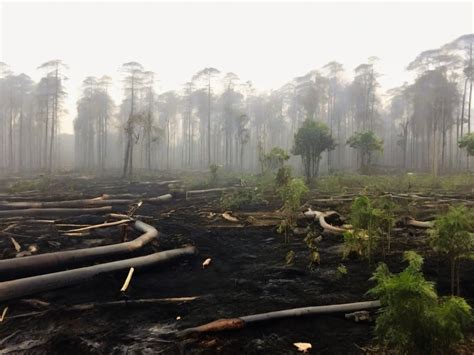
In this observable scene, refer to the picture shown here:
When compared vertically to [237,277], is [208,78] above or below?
above

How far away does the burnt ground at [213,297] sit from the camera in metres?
4.13

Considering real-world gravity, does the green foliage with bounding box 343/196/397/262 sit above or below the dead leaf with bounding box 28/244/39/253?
above

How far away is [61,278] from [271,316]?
3.76 metres

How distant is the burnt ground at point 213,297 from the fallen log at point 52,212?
2305mm

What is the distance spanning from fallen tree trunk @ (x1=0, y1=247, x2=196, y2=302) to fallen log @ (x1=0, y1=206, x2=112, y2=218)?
21.9 feet

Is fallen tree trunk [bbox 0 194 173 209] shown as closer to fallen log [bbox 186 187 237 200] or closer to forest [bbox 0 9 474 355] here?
forest [bbox 0 9 474 355]

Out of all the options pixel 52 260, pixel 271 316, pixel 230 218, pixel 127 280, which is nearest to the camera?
pixel 271 316

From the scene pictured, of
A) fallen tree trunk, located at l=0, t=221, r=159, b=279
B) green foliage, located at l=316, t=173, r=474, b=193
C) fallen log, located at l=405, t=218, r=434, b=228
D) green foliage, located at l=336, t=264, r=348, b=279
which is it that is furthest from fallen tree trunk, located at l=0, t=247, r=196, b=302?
green foliage, located at l=316, t=173, r=474, b=193

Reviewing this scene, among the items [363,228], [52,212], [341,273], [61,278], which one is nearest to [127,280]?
[61,278]

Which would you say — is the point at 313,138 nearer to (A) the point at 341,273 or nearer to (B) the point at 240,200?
(B) the point at 240,200

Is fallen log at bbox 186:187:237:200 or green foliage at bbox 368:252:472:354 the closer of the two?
green foliage at bbox 368:252:472:354

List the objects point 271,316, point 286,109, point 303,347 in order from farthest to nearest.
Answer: point 286,109 < point 271,316 < point 303,347

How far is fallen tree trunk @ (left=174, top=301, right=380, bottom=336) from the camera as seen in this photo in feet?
14.3

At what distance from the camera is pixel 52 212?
40.4 ft
